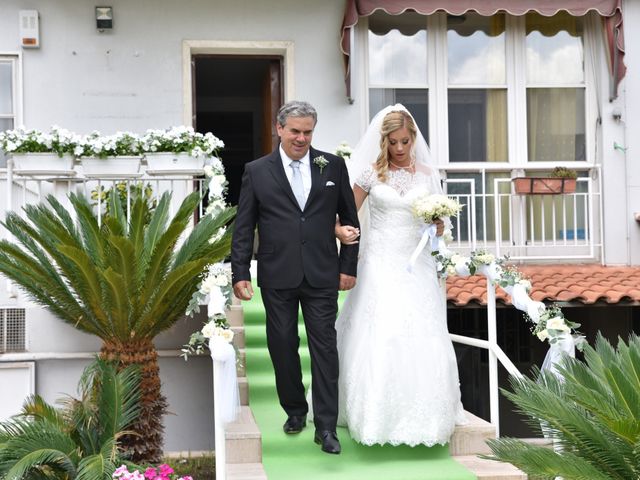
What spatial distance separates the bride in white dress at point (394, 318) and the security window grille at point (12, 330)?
3791 millimetres

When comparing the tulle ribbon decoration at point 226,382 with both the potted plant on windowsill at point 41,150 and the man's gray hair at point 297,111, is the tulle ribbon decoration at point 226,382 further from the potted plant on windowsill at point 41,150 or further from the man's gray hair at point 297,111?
the potted plant on windowsill at point 41,150

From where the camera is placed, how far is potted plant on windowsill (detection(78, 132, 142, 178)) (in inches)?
341

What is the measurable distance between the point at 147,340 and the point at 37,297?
3.30ft

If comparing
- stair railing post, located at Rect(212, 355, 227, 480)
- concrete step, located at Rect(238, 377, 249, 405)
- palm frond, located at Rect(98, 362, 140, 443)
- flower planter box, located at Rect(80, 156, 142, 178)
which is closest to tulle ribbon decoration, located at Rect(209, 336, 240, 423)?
stair railing post, located at Rect(212, 355, 227, 480)

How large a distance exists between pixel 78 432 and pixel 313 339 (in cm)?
247

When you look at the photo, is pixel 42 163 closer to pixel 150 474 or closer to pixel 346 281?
pixel 150 474

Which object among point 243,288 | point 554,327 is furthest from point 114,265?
point 554,327

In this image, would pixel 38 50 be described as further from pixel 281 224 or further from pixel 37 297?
pixel 281 224

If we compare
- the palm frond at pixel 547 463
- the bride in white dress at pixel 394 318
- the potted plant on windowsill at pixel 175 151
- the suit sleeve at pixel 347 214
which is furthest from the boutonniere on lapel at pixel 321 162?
the potted plant on windowsill at pixel 175 151

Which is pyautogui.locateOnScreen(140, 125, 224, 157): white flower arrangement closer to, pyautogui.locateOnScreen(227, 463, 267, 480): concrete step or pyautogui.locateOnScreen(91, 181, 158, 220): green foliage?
pyautogui.locateOnScreen(91, 181, 158, 220): green foliage

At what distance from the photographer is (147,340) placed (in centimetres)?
786

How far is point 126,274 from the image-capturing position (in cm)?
740

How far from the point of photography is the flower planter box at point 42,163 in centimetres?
856

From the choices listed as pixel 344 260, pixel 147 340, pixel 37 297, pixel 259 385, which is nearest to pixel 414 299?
pixel 344 260
